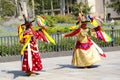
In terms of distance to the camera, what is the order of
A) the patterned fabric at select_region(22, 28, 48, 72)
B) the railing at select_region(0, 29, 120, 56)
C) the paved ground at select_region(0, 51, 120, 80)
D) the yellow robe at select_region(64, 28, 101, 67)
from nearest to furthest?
the paved ground at select_region(0, 51, 120, 80) < the patterned fabric at select_region(22, 28, 48, 72) < the yellow robe at select_region(64, 28, 101, 67) < the railing at select_region(0, 29, 120, 56)

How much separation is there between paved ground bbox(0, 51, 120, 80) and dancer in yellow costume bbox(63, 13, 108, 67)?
10.1 inches

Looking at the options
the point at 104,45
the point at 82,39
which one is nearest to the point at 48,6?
the point at 104,45

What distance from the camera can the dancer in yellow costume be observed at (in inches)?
516

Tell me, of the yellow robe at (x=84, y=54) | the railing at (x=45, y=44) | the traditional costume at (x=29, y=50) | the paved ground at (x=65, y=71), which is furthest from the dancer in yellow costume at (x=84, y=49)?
the railing at (x=45, y=44)

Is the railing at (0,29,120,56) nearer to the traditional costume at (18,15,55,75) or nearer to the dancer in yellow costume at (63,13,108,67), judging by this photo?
the dancer in yellow costume at (63,13,108,67)

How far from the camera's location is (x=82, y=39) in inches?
521

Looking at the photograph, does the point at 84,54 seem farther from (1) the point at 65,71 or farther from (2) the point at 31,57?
(2) the point at 31,57

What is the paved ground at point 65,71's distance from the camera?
37.6 feet

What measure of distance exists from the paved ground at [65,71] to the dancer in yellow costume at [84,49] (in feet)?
0.85

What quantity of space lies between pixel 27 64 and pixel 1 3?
46.5 meters

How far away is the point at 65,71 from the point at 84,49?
39.6 inches

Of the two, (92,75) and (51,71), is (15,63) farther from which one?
(92,75)

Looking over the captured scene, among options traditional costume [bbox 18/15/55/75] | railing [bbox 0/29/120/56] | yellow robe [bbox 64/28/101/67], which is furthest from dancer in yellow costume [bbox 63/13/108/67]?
railing [bbox 0/29/120/56]

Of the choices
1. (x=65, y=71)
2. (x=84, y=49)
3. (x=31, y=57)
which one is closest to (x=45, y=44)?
(x=84, y=49)
